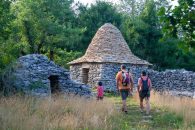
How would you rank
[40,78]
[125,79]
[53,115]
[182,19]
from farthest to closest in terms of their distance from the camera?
[40,78], [125,79], [53,115], [182,19]

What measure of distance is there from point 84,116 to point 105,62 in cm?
1251

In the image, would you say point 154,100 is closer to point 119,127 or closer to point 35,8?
point 119,127

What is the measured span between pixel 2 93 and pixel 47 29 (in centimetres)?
1324

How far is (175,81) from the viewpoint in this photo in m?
23.2

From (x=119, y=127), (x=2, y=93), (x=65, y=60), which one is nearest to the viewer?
(x=119, y=127)

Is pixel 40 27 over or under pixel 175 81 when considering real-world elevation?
over

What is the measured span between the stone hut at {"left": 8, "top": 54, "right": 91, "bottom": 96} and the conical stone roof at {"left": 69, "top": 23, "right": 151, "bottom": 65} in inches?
240

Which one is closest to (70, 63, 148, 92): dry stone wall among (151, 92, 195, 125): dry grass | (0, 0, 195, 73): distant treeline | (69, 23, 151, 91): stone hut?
(69, 23, 151, 91): stone hut

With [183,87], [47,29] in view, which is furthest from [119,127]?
[47,29]

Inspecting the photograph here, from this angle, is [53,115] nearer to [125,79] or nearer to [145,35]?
[125,79]

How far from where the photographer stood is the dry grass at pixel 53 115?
815cm

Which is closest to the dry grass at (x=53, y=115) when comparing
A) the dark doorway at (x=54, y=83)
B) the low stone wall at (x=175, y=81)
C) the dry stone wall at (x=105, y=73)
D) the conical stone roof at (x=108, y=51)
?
the dark doorway at (x=54, y=83)

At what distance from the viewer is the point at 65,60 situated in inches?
1091

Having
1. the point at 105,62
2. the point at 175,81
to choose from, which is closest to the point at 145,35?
the point at 175,81
